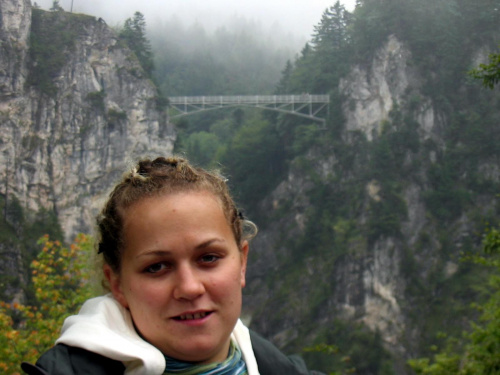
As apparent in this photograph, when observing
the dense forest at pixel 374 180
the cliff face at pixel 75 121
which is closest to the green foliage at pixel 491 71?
the dense forest at pixel 374 180

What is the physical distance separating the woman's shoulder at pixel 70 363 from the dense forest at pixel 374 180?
28.7m

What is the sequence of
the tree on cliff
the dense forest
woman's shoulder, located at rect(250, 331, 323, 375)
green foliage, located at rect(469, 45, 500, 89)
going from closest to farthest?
1. woman's shoulder, located at rect(250, 331, 323, 375)
2. green foliage, located at rect(469, 45, 500, 89)
3. the dense forest
4. the tree on cliff

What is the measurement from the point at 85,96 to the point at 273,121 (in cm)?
1119

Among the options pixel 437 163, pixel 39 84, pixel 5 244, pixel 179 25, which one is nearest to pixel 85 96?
pixel 39 84

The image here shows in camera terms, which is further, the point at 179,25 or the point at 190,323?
the point at 179,25

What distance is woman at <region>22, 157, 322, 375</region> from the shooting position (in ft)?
4.50

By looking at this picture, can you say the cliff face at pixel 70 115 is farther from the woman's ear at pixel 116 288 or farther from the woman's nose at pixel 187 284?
the woman's nose at pixel 187 284

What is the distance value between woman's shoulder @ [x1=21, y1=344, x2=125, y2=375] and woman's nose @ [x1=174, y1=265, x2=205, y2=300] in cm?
19

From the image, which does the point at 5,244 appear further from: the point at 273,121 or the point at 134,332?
the point at 134,332

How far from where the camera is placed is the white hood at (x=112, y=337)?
130cm

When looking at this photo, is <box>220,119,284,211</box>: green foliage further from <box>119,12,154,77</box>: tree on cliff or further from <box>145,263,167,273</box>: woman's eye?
<box>145,263,167,273</box>: woman's eye

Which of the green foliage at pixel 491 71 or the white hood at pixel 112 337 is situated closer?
the white hood at pixel 112 337

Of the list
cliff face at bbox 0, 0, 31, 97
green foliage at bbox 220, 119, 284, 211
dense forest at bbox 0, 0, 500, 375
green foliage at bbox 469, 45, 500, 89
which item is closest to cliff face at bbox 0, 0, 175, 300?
cliff face at bbox 0, 0, 31, 97

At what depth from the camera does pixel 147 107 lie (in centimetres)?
3681
